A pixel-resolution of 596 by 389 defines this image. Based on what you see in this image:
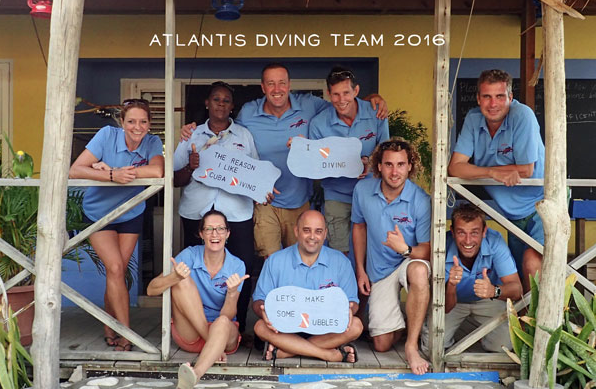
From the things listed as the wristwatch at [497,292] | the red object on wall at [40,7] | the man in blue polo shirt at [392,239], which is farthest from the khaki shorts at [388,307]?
the red object on wall at [40,7]

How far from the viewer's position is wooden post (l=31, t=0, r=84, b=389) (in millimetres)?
3918

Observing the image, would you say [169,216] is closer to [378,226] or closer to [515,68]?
[378,226]

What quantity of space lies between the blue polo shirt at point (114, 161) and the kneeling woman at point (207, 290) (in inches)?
22.6

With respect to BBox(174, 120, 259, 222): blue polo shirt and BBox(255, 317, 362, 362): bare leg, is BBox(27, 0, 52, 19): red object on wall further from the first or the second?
BBox(255, 317, 362, 362): bare leg

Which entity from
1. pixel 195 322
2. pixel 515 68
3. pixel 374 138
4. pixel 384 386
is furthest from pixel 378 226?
pixel 515 68

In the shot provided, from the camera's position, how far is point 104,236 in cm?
462

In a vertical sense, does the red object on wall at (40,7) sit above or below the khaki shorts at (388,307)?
above

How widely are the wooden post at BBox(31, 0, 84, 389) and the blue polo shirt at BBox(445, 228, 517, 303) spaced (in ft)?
7.94

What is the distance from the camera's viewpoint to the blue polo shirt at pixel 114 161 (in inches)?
182

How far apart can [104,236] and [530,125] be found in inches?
110

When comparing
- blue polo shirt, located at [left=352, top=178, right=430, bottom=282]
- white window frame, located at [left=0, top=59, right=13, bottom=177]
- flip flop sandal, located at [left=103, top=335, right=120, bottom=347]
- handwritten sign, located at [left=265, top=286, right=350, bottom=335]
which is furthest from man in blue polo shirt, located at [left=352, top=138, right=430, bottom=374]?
white window frame, located at [left=0, top=59, right=13, bottom=177]

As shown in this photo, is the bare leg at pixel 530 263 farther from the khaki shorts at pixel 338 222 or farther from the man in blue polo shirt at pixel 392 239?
the khaki shorts at pixel 338 222

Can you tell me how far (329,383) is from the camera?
4.24m

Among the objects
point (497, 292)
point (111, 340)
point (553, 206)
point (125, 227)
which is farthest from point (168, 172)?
point (553, 206)
